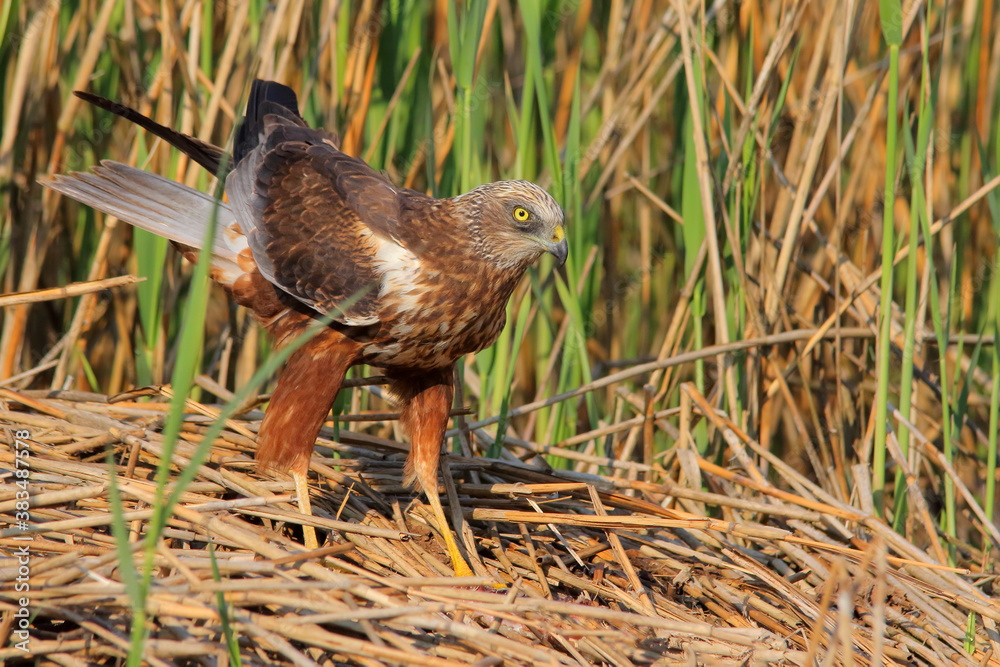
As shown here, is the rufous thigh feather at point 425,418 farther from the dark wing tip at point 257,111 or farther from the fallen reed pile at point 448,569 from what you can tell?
the dark wing tip at point 257,111

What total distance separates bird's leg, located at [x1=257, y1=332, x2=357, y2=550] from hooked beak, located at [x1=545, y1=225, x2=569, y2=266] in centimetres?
76

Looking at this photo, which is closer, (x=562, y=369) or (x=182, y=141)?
(x=182, y=141)

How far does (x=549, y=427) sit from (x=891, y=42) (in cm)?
208

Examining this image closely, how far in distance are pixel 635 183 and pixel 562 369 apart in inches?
37.5

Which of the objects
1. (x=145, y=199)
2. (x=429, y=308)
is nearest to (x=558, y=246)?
(x=429, y=308)

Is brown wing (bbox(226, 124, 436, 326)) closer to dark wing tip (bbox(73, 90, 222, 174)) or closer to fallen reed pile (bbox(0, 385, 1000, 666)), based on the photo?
dark wing tip (bbox(73, 90, 222, 174))

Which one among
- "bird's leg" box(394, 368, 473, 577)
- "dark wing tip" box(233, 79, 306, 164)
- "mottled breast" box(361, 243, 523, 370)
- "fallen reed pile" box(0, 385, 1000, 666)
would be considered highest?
"dark wing tip" box(233, 79, 306, 164)

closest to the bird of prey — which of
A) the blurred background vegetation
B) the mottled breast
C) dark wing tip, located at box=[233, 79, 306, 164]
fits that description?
the mottled breast

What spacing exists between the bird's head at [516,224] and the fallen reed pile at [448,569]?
2.72ft

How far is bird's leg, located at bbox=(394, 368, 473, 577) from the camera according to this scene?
312 cm

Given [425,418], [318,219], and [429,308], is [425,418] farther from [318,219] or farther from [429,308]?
[318,219]

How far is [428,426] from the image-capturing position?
319cm

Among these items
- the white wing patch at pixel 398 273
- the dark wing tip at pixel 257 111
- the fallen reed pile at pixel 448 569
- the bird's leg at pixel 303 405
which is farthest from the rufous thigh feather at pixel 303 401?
the dark wing tip at pixel 257 111

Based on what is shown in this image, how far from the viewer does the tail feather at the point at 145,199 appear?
325 centimetres
